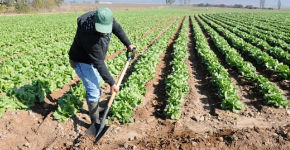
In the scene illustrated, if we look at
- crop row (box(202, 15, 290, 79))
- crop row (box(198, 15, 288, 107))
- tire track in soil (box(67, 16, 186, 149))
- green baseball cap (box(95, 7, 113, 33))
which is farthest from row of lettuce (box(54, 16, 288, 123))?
green baseball cap (box(95, 7, 113, 33))

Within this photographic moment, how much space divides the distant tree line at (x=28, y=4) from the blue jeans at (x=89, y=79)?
202 feet

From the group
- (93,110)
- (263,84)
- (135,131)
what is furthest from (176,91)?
(263,84)

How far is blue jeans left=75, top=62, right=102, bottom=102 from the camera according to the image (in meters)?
5.18

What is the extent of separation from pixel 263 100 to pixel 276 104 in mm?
563

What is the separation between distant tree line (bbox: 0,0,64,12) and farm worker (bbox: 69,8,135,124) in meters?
61.5

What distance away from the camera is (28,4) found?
62.2 m

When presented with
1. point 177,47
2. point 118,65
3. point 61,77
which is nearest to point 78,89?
point 61,77

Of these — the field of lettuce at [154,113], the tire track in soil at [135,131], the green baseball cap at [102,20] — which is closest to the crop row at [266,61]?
the field of lettuce at [154,113]

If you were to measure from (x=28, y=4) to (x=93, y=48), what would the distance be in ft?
216

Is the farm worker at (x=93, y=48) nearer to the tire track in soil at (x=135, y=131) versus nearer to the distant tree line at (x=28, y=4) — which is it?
the tire track in soil at (x=135, y=131)

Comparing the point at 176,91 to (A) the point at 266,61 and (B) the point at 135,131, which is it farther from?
(A) the point at 266,61

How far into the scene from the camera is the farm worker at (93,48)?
4273mm

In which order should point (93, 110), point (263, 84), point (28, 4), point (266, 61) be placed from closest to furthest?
point (93, 110)
point (263, 84)
point (266, 61)
point (28, 4)

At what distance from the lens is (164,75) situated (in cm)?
994
